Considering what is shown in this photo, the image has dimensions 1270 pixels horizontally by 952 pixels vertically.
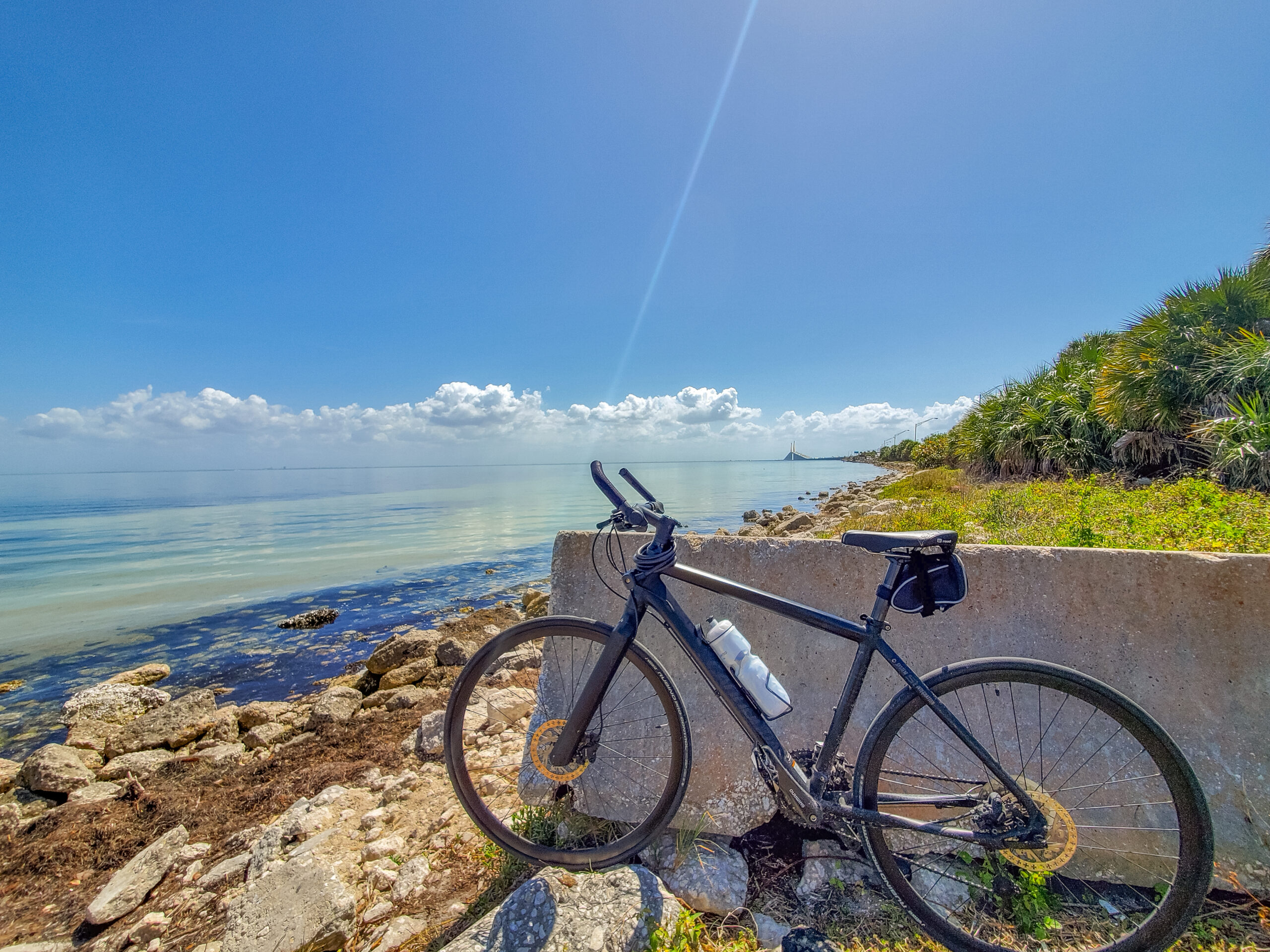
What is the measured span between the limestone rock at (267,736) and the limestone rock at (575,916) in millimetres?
5050

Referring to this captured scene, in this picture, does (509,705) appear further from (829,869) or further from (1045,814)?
(1045,814)

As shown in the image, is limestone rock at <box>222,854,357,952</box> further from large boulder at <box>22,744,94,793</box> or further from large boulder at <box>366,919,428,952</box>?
large boulder at <box>22,744,94,793</box>

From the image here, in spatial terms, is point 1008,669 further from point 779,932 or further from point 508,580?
point 508,580

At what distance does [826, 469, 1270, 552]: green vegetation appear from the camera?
3875 mm

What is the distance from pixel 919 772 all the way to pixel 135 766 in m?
7.37

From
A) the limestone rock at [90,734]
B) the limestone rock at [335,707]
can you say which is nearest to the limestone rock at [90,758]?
the limestone rock at [90,734]

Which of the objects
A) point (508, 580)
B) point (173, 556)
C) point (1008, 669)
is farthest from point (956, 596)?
point (173, 556)

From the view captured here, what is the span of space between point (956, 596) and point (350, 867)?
3200 millimetres

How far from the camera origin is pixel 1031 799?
6.19 feet

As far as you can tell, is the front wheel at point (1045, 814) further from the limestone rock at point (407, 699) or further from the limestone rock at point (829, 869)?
the limestone rock at point (407, 699)

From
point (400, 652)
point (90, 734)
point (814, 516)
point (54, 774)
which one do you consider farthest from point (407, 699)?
point (814, 516)

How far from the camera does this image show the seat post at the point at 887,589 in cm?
198

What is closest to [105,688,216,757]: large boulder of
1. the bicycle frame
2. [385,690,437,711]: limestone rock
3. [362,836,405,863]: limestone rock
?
[385,690,437,711]: limestone rock

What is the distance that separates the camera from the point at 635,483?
7.59 feet
